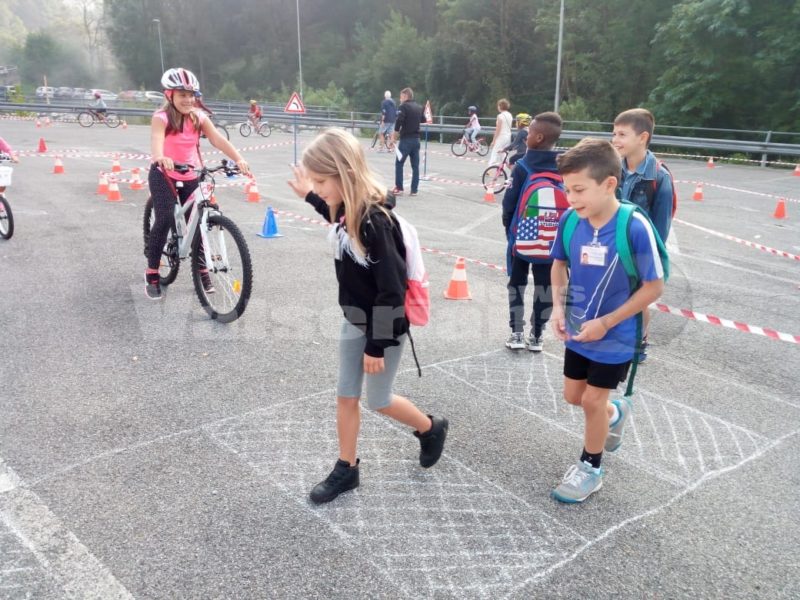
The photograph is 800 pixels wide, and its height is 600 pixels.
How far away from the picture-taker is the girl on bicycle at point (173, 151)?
19.0 feet

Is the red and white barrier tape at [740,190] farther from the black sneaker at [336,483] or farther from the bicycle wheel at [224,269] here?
the black sneaker at [336,483]

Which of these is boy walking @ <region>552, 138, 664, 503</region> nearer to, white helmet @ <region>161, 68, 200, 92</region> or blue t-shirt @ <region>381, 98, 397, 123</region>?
white helmet @ <region>161, 68, 200, 92</region>

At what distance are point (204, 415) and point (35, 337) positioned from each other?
2131 millimetres

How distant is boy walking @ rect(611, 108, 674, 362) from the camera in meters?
4.64

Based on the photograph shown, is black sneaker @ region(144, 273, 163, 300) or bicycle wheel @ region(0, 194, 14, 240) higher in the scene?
bicycle wheel @ region(0, 194, 14, 240)

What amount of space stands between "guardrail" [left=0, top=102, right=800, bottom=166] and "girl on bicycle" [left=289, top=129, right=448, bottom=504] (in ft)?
51.4

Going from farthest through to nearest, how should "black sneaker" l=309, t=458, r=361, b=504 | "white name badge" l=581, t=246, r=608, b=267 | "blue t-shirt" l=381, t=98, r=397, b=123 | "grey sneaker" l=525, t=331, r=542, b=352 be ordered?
"blue t-shirt" l=381, t=98, r=397, b=123 < "grey sneaker" l=525, t=331, r=542, b=352 < "black sneaker" l=309, t=458, r=361, b=504 < "white name badge" l=581, t=246, r=608, b=267

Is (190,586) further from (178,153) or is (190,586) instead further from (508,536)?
(178,153)

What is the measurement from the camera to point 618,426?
369 cm

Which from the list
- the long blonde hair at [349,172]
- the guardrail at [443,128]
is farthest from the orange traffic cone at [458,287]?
the guardrail at [443,128]

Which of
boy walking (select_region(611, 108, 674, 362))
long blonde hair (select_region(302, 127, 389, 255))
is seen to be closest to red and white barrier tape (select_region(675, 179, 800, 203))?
boy walking (select_region(611, 108, 674, 362))

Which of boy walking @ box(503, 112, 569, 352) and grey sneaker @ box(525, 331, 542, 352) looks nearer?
boy walking @ box(503, 112, 569, 352)

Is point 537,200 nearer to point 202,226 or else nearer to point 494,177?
point 202,226

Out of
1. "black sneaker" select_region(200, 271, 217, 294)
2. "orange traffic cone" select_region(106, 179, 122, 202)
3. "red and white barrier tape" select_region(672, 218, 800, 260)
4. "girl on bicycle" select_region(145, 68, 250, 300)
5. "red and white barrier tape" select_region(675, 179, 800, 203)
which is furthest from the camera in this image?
"red and white barrier tape" select_region(675, 179, 800, 203)
